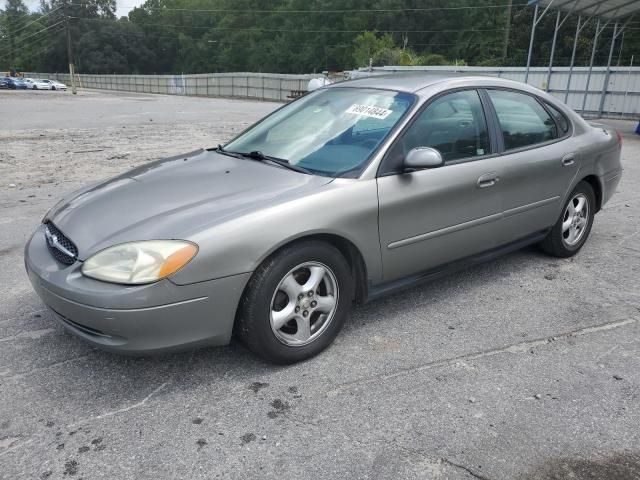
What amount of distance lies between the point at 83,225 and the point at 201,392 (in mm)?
1073

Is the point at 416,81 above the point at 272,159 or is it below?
above

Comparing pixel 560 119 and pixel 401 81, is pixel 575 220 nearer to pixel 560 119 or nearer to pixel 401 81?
pixel 560 119

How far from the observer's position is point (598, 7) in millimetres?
17062

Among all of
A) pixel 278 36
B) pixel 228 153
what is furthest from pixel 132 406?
pixel 278 36

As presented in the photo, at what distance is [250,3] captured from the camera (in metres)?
90.4

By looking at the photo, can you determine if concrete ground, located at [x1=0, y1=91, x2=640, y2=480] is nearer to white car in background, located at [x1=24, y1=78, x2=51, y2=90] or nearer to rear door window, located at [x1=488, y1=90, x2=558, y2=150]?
rear door window, located at [x1=488, y1=90, x2=558, y2=150]

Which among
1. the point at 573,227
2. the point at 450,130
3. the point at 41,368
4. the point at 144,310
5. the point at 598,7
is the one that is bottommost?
the point at 41,368

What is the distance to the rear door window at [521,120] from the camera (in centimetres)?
393

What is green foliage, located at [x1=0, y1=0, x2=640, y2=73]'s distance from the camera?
161 feet

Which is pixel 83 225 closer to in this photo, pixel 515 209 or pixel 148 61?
pixel 515 209

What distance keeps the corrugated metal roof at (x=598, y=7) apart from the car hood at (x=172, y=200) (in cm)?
1572

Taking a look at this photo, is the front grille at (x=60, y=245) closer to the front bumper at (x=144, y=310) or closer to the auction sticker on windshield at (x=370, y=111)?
the front bumper at (x=144, y=310)

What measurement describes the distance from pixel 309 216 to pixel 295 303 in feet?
1.54

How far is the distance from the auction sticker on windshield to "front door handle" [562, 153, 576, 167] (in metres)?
1.71
